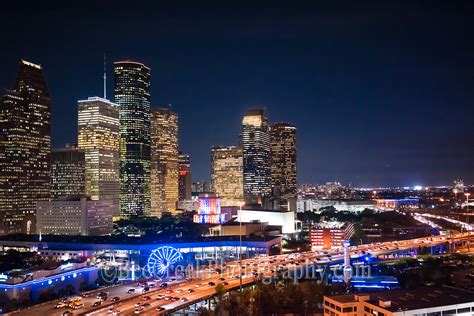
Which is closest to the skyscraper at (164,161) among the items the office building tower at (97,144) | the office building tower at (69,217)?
the office building tower at (97,144)

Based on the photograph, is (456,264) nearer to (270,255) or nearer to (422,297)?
(270,255)

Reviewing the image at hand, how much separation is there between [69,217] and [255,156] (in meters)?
58.9

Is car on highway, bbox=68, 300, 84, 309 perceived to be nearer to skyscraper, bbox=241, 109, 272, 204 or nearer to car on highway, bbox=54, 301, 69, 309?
car on highway, bbox=54, 301, 69, 309

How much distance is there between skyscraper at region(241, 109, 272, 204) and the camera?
382 feet

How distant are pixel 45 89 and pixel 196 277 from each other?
5089 centimetres

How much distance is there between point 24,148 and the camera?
234 feet

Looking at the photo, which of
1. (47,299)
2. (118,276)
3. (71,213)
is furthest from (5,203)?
(47,299)

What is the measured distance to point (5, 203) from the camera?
223 feet

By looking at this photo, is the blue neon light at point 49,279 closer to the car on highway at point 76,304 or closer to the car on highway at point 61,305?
the car on highway at point 61,305

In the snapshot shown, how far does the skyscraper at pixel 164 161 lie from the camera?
4126 inches

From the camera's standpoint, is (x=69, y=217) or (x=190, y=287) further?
(x=69, y=217)

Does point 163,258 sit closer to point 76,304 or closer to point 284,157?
point 76,304

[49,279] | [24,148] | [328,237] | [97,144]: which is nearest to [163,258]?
[49,279]

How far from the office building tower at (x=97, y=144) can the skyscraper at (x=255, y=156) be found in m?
37.2
